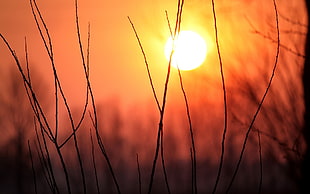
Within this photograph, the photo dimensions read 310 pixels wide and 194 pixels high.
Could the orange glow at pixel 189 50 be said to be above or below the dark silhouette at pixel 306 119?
above

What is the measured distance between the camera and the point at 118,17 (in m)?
2.01

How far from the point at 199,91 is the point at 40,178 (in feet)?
3.51

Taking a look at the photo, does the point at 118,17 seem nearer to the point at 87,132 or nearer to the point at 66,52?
the point at 66,52

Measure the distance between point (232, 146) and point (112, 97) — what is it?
765 millimetres

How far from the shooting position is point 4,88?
6.76ft

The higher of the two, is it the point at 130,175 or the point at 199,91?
the point at 199,91

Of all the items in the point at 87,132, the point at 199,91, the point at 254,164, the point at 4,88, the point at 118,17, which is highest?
the point at 118,17

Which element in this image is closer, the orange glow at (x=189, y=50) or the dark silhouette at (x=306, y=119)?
the orange glow at (x=189, y=50)

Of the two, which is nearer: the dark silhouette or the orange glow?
the orange glow

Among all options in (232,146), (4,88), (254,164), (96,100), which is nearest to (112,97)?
(96,100)

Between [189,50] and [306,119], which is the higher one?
[189,50]

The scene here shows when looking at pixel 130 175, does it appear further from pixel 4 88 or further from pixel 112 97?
pixel 4 88

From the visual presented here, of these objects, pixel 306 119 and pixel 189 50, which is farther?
pixel 306 119

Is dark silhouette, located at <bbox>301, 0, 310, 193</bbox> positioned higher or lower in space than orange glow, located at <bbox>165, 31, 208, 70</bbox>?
lower
